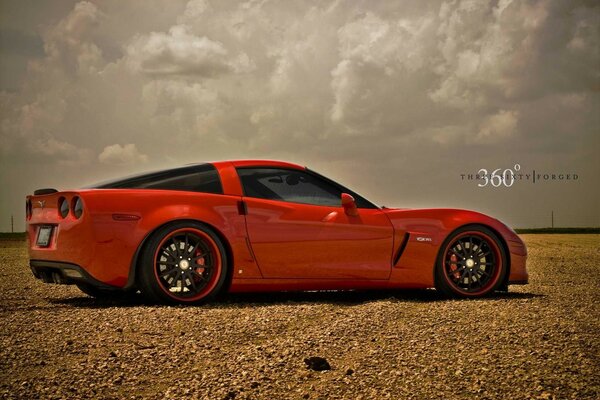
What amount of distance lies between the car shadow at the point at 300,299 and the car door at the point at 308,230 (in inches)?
12.5

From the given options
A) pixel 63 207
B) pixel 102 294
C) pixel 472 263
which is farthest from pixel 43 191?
pixel 472 263

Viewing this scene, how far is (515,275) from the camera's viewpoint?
7.71m

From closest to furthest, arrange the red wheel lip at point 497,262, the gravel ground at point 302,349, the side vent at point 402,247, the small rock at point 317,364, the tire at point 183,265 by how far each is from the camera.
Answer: the gravel ground at point 302,349, the small rock at point 317,364, the tire at point 183,265, the side vent at point 402,247, the red wheel lip at point 497,262

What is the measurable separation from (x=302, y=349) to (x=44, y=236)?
327cm

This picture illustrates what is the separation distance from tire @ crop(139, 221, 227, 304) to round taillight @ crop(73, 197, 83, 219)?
2.30 feet

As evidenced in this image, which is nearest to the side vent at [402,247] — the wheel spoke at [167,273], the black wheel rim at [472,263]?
the black wheel rim at [472,263]

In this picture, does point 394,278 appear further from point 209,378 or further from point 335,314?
point 209,378

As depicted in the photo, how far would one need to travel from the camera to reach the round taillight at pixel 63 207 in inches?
268

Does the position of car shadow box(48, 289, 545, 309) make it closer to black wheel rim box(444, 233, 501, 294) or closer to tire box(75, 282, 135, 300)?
tire box(75, 282, 135, 300)

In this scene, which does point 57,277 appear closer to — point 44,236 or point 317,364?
point 44,236

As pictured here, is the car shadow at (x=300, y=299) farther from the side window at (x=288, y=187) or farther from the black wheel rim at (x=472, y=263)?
the side window at (x=288, y=187)

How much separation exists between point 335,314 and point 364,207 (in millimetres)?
1489

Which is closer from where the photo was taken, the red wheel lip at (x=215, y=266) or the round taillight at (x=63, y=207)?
the red wheel lip at (x=215, y=266)

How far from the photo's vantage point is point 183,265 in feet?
21.7
